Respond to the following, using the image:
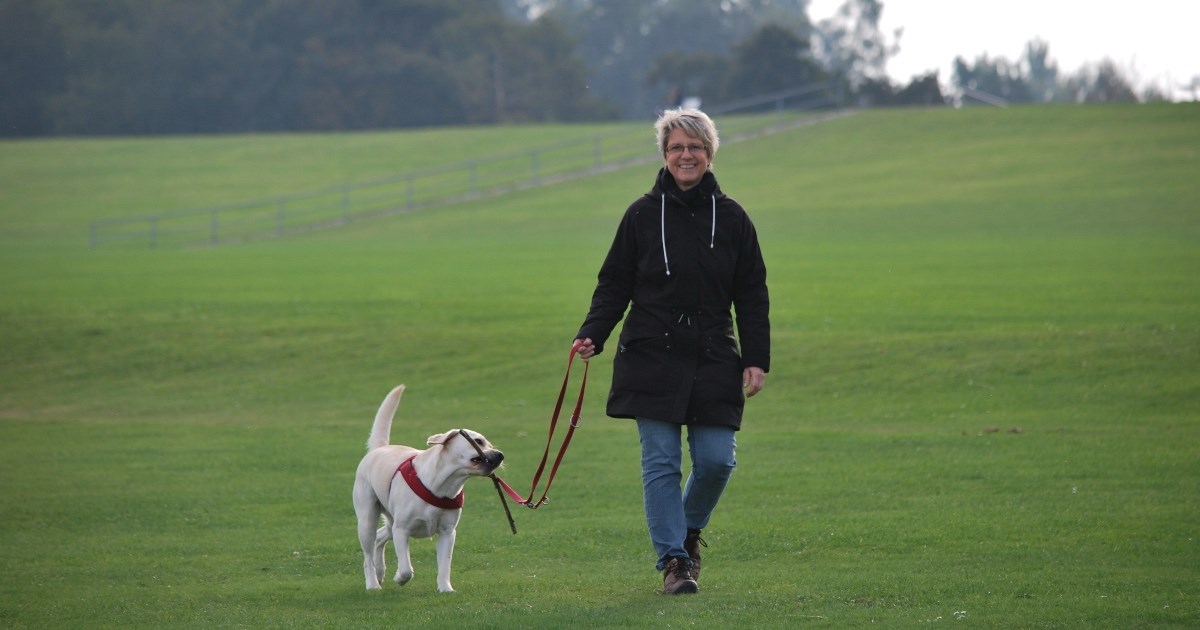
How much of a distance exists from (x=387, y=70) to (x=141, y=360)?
8073 cm

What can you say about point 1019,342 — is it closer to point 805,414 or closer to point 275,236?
point 805,414

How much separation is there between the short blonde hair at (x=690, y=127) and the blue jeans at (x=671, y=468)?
4.64 feet

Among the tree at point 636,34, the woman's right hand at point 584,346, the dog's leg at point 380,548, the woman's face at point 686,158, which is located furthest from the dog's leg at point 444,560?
the tree at point 636,34

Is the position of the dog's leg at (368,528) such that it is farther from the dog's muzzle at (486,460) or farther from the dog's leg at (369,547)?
the dog's muzzle at (486,460)

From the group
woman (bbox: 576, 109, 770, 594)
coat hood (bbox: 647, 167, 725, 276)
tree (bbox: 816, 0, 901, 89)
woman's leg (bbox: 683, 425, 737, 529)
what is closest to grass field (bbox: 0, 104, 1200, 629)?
woman's leg (bbox: 683, 425, 737, 529)

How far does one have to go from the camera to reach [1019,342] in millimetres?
19781

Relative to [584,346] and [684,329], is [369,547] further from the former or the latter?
[684,329]

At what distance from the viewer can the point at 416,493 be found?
771cm

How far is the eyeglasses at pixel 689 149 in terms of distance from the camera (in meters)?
7.40

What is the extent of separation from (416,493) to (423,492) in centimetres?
4

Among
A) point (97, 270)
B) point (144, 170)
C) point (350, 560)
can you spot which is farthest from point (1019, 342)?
point (144, 170)

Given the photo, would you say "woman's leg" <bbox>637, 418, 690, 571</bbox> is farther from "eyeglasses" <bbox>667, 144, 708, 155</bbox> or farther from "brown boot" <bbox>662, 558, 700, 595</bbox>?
"eyeglasses" <bbox>667, 144, 708, 155</bbox>

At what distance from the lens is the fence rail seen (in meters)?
52.2

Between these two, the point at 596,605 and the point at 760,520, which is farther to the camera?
the point at 760,520
